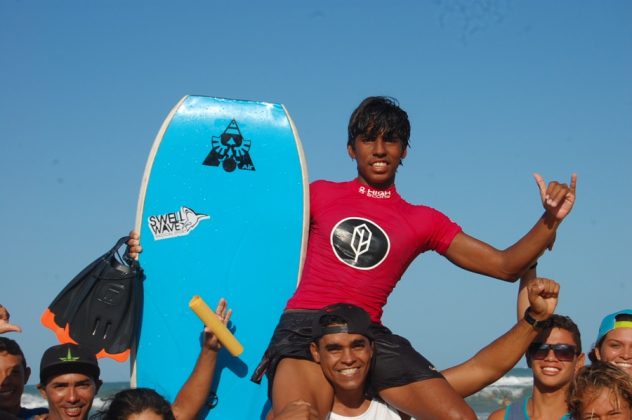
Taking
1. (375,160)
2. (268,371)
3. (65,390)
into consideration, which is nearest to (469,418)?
(268,371)

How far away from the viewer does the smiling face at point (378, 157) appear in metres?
4.73

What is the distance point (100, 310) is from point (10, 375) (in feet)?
2.55

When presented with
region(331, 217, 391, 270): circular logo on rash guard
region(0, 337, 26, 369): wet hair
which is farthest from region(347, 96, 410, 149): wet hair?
region(0, 337, 26, 369): wet hair

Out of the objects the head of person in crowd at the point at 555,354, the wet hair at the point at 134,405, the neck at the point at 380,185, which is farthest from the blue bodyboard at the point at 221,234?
the wet hair at the point at 134,405

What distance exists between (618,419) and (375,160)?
1.79 m

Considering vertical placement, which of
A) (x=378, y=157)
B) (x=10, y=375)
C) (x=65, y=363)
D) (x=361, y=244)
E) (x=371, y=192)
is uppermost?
(x=378, y=157)

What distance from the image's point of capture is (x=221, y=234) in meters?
5.61

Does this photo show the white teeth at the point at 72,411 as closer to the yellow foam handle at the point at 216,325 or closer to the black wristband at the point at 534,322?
the yellow foam handle at the point at 216,325

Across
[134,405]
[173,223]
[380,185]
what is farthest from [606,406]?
[173,223]

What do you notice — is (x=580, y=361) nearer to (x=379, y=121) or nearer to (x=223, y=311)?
(x=379, y=121)

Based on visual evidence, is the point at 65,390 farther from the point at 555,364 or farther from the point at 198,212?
the point at 555,364

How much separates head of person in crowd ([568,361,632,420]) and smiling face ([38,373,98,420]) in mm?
2393

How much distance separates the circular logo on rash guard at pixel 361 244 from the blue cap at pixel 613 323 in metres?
1.35

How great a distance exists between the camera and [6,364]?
4.67 meters
